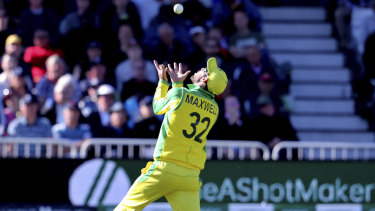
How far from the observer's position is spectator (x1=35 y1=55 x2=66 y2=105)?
49.9ft

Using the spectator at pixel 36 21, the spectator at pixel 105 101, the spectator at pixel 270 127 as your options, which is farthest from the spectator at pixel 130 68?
the spectator at pixel 270 127

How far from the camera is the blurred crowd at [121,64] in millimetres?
14641

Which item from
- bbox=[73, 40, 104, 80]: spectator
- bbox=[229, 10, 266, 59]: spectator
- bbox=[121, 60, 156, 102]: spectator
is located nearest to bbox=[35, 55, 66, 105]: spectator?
bbox=[73, 40, 104, 80]: spectator

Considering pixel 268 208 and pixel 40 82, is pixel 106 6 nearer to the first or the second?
pixel 40 82

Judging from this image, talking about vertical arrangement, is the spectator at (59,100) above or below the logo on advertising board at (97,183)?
above

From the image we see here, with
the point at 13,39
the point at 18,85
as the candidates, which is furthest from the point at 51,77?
the point at 13,39

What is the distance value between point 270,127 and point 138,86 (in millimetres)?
2326

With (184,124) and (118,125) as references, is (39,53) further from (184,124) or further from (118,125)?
(184,124)

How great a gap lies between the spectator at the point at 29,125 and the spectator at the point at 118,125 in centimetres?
92

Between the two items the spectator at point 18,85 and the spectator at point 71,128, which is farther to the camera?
the spectator at point 18,85

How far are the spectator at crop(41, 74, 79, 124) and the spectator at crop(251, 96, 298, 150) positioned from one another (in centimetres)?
→ 302

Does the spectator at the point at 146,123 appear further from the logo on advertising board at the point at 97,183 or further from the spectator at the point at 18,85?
the spectator at the point at 18,85

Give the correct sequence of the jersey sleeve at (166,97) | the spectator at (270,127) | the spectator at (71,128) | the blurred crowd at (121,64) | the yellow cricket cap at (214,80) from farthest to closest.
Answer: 1. the spectator at (270,127)
2. the blurred crowd at (121,64)
3. the spectator at (71,128)
4. the yellow cricket cap at (214,80)
5. the jersey sleeve at (166,97)

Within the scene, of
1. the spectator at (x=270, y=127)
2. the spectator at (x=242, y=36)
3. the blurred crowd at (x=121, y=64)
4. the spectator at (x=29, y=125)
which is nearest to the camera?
the spectator at (x=29, y=125)
